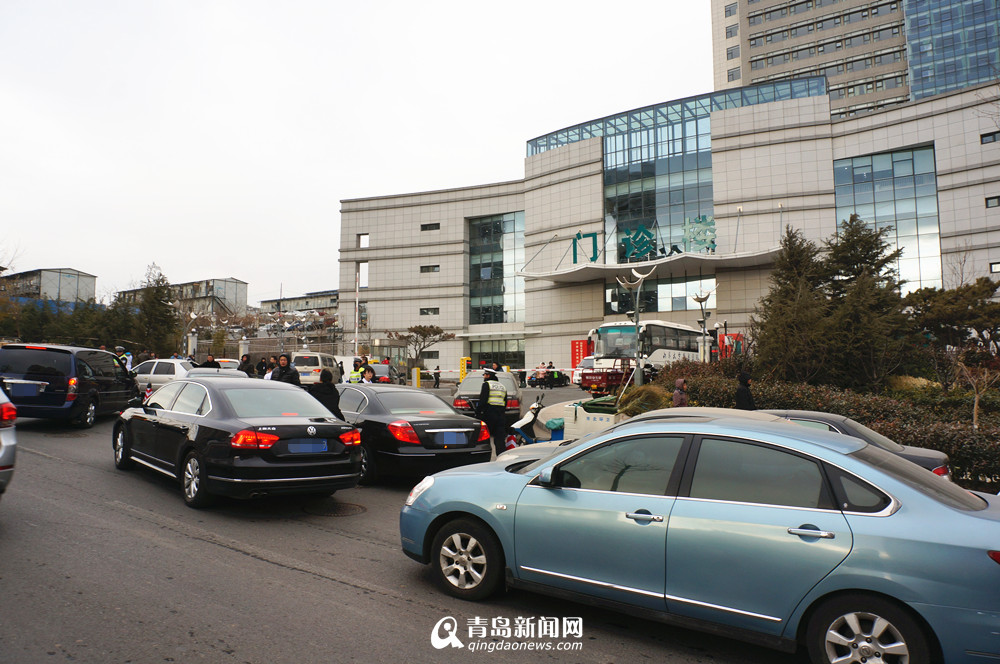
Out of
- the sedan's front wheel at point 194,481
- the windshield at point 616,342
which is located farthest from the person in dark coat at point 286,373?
the windshield at point 616,342

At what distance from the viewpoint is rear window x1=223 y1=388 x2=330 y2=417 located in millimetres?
6609

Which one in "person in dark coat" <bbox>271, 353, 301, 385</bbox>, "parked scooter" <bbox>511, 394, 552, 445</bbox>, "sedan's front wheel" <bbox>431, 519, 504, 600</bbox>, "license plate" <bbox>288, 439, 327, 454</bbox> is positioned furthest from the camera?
"person in dark coat" <bbox>271, 353, 301, 385</bbox>

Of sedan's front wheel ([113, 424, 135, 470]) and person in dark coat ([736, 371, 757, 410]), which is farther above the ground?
person in dark coat ([736, 371, 757, 410])

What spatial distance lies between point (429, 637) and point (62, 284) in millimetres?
102523

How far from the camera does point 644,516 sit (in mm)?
3549

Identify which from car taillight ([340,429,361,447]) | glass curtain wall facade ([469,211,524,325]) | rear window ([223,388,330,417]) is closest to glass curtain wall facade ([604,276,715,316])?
glass curtain wall facade ([469,211,524,325])

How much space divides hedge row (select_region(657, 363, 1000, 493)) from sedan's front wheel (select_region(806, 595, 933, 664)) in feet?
21.6

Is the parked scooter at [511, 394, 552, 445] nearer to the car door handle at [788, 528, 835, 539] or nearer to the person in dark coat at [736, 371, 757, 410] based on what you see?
the person in dark coat at [736, 371, 757, 410]

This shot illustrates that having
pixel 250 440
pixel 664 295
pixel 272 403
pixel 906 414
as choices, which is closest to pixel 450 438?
pixel 272 403

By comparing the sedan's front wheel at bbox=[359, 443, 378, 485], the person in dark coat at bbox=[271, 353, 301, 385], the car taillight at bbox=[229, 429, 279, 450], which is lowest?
the sedan's front wheel at bbox=[359, 443, 378, 485]

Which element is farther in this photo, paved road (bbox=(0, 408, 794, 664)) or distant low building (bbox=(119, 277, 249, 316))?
distant low building (bbox=(119, 277, 249, 316))

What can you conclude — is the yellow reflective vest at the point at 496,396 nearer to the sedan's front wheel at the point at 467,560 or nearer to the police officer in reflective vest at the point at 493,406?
the police officer in reflective vest at the point at 493,406

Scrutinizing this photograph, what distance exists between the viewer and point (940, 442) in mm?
8266
